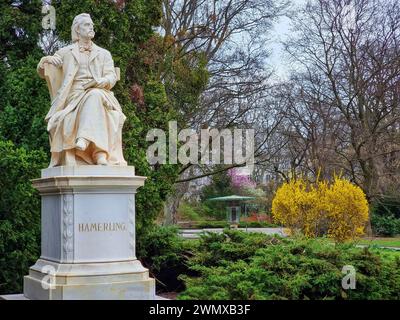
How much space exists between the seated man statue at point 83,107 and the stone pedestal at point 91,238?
1.04 ft

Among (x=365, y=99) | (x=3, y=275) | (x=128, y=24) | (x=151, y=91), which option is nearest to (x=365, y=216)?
(x=151, y=91)

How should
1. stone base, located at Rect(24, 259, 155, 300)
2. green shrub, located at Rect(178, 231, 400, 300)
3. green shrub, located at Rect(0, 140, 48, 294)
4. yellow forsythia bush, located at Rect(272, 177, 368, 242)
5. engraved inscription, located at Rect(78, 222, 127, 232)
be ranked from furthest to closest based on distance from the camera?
yellow forsythia bush, located at Rect(272, 177, 368, 242) → green shrub, located at Rect(0, 140, 48, 294) → engraved inscription, located at Rect(78, 222, 127, 232) → stone base, located at Rect(24, 259, 155, 300) → green shrub, located at Rect(178, 231, 400, 300)

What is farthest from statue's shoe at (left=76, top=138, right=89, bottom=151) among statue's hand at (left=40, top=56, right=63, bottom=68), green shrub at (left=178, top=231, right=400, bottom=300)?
green shrub at (left=178, top=231, right=400, bottom=300)

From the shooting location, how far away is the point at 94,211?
8.50m

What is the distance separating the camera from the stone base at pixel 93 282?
8.16 metres

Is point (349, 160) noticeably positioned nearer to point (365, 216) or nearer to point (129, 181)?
point (365, 216)

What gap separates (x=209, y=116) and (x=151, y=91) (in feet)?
28.1

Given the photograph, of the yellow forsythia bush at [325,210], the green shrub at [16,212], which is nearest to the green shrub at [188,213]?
the yellow forsythia bush at [325,210]

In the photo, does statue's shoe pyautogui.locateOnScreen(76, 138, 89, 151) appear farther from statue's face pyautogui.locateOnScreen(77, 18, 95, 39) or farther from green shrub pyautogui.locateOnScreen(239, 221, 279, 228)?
green shrub pyautogui.locateOnScreen(239, 221, 279, 228)

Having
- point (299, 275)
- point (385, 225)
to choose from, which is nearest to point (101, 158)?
point (299, 275)

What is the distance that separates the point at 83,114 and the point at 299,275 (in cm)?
368

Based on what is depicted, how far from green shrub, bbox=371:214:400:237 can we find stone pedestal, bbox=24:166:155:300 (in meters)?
23.6

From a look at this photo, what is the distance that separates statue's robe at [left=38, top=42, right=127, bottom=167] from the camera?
8797 millimetres

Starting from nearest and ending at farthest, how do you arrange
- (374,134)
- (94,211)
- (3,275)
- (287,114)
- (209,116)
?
(94,211) → (3,275) → (209,116) → (374,134) → (287,114)
